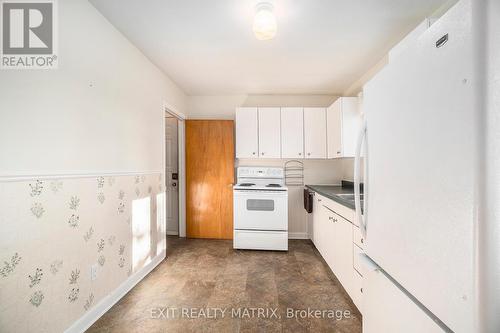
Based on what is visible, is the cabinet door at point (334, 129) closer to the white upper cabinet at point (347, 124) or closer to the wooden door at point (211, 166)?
the white upper cabinet at point (347, 124)

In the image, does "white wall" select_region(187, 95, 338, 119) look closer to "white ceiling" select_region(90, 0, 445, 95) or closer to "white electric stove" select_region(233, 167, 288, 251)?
"white ceiling" select_region(90, 0, 445, 95)

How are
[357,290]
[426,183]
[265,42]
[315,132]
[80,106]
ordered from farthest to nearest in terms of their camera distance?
[315,132] → [265,42] → [357,290] → [80,106] → [426,183]

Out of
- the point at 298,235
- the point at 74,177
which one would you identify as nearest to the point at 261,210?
the point at 298,235

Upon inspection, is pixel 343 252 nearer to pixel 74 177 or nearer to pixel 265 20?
pixel 265 20

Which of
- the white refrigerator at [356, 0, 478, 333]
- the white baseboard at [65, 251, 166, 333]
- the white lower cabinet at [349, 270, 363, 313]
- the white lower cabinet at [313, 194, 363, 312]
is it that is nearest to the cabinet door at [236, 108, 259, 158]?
the white lower cabinet at [313, 194, 363, 312]

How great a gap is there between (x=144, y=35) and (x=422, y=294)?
2608 millimetres

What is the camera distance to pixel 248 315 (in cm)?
175

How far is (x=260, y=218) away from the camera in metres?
3.07

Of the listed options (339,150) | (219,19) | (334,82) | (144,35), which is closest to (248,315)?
(339,150)

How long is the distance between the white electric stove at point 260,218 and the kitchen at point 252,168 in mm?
27

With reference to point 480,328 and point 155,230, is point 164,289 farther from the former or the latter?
point 480,328

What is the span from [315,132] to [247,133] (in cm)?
103

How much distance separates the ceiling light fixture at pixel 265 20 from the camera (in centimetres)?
157

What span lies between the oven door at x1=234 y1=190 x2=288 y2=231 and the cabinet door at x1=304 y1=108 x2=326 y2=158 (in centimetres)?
81
